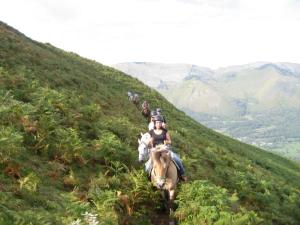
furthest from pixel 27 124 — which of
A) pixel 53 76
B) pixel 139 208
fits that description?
pixel 53 76

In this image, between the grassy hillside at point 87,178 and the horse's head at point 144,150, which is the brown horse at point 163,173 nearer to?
the grassy hillside at point 87,178

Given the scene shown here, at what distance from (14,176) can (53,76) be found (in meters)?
21.6

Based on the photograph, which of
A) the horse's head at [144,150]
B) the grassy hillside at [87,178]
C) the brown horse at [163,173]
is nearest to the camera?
the grassy hillside at [87,178]

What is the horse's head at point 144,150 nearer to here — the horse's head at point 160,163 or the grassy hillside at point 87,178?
the grassy hillside at point 87,178

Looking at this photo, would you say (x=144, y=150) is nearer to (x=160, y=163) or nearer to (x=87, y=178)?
(x=160, y=163)

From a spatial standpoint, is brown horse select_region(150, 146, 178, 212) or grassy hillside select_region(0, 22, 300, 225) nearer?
grassy hillside select_region(0, 22, 300, 225)

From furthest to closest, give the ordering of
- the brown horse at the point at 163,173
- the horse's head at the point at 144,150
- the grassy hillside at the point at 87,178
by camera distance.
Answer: the horse's head at the point at 144,150, the brown horse at the point at 163,173, the grassy hillside at the point at 87,178

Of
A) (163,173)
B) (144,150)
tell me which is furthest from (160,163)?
(144,150)

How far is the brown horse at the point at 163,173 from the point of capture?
1602 cm

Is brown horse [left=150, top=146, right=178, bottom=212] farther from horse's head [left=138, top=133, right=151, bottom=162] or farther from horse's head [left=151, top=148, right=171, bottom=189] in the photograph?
horse's head [left=138, top=133, right=151, bottom=162]

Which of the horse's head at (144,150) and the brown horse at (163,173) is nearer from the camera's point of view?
the brown horse at (163,173)

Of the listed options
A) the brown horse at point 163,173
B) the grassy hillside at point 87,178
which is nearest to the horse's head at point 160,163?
the brown horse at point 163,173

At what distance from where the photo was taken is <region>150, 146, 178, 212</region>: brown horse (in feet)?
52.5

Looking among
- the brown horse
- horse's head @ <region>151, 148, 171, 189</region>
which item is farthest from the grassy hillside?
horse's head @ <region>151, 148, 171, 189</region>
